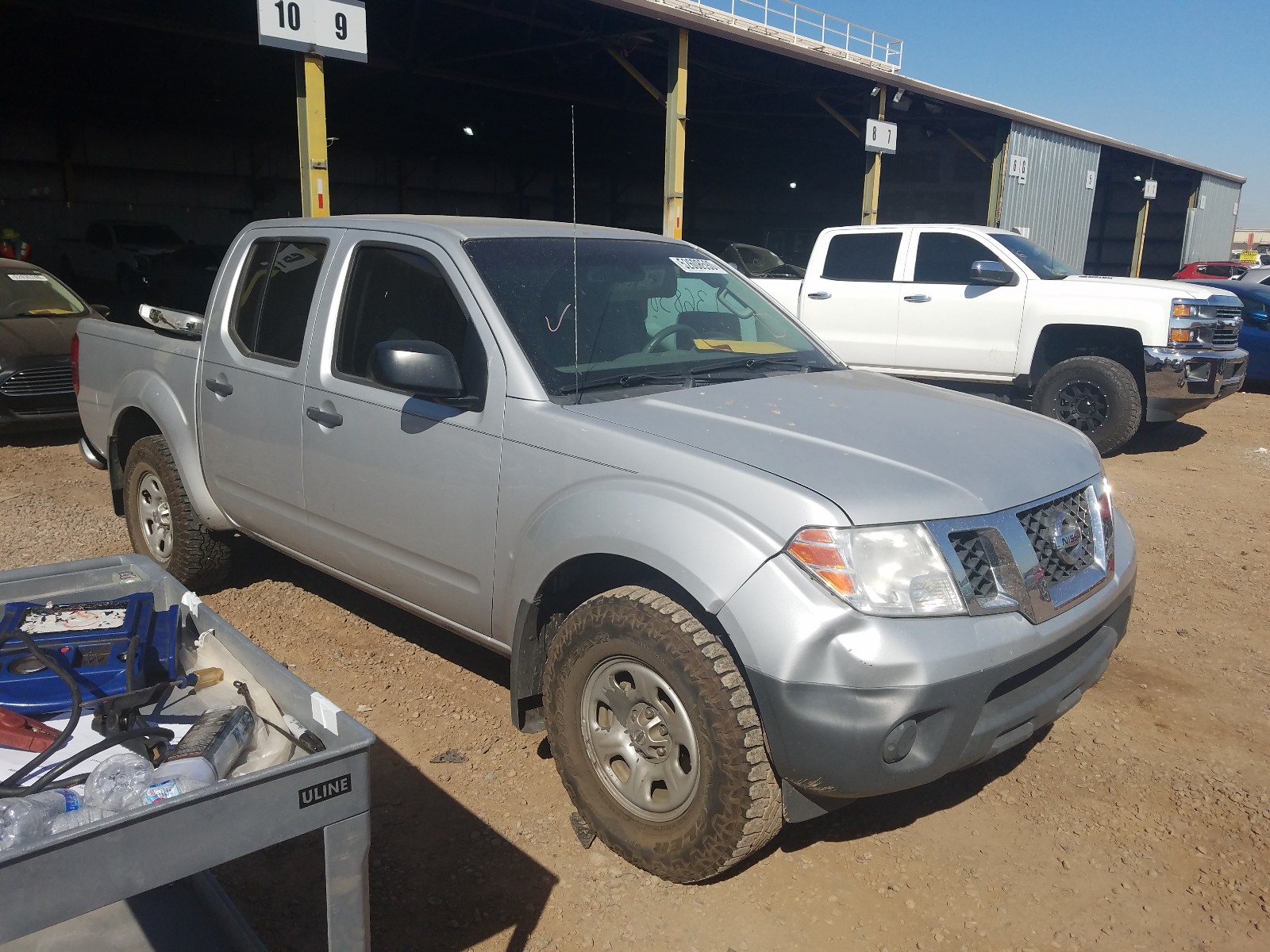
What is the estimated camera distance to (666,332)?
3699mm

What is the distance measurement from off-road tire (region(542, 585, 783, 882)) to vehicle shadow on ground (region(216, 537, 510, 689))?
1187 mm

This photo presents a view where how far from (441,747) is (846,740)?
176cm

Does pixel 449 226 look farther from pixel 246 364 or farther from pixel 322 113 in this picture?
pixel 322 113

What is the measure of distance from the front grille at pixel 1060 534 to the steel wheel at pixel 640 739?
1.10m

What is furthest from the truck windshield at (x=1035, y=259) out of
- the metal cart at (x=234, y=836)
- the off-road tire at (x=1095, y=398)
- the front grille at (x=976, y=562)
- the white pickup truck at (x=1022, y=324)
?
the metal cart at (x=234, y=836)

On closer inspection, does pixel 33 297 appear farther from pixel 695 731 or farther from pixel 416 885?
pixel 695 731

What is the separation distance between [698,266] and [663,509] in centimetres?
182

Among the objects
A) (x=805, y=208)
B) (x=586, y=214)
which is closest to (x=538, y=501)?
(x=586, y=214)

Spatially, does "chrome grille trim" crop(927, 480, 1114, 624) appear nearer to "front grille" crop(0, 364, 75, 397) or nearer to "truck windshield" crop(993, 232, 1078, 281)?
"truck windshield" crop(993, 232, 1078, 281)

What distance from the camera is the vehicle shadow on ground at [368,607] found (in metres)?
4.35

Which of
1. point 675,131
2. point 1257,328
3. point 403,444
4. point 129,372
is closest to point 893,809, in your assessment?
point 403,444

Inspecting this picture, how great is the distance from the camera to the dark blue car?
12984mm

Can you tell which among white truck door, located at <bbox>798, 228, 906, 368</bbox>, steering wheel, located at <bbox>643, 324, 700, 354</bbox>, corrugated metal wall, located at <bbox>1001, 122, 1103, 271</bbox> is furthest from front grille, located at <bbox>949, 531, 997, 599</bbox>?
corrugated metal wall, located at <bbox>1001, 122, 1103, 271</bbox>

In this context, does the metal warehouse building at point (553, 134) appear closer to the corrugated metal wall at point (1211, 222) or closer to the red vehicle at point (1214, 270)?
the corrugated metal wall at point (1211, 222)
